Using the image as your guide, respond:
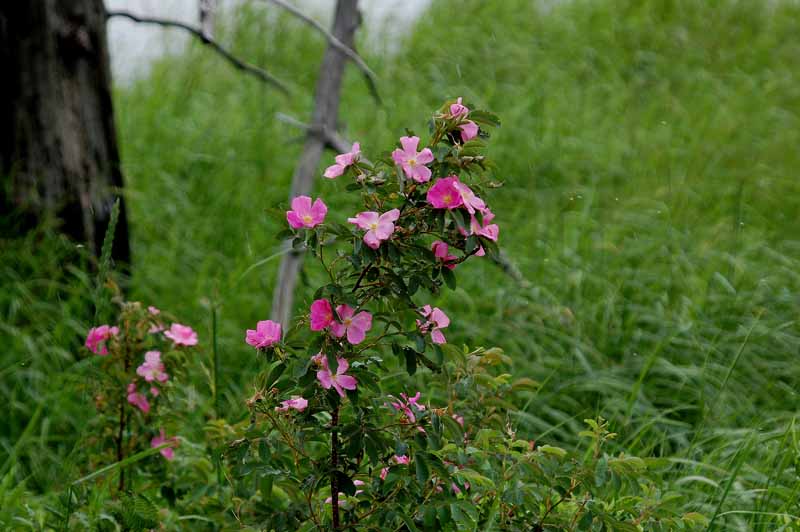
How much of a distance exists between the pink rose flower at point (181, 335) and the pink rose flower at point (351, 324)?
76 centimetres

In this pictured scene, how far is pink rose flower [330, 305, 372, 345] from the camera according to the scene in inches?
59.8

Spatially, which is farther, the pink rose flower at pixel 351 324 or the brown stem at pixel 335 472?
the brown stem at pixel 335 472

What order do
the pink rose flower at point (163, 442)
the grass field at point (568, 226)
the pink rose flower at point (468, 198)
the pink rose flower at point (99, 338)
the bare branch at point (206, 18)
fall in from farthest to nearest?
1. the bare branch at point (206, 18)
2. the grass field at point (568, 226)
3. the pink rose flower at point (163, 442)
4. the pink rose flower at point (99, 338)
5. the pink rose flower at point (468, 198)

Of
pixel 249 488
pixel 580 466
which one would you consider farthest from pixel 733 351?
pixel 249 488

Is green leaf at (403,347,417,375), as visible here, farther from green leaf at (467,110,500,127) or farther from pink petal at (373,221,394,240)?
green leaf at (467,110,500,127)

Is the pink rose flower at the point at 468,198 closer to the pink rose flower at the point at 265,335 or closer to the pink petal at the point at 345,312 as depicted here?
the pink petal at the point at 345,312

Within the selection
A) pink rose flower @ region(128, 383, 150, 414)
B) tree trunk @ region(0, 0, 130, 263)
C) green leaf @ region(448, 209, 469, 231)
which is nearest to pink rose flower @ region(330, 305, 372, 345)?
green leaf @ region(448, 209, 469, 231)

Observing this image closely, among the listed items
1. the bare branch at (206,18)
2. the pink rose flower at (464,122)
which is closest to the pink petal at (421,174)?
the pink rose flower at (464,122)

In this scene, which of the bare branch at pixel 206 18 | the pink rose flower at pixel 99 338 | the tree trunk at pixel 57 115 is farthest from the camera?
the tree trunk at pixel 57 115

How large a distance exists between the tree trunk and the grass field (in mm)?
170

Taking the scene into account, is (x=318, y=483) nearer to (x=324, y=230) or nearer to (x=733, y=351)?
(x=324, y=230)

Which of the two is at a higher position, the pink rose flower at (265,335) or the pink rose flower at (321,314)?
the pink rose flower at (321,314)

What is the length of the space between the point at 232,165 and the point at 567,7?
9.35ft

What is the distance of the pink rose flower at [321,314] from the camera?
4.95 feet
